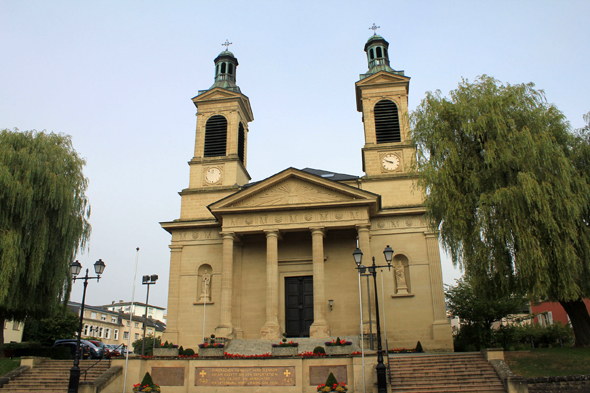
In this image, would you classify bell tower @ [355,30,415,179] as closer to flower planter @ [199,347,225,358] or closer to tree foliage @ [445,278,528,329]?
tree foliage @ [445,278,528,329]

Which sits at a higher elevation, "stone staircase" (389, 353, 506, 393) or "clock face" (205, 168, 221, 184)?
"clock face" (205, 168, 221, 184)

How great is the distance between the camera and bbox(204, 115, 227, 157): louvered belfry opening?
3278 cm

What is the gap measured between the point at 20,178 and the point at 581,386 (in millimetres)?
25407

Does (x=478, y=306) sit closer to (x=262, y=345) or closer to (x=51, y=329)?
(x=262, y=345)

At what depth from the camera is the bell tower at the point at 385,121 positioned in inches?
1185

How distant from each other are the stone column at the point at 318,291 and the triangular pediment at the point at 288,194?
75.6 inches

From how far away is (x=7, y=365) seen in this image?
21.0 metres

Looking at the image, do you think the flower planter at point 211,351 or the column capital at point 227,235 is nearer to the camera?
the flower planter at point 211,351

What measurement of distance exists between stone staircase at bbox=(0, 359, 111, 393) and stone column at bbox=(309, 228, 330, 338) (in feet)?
32.8

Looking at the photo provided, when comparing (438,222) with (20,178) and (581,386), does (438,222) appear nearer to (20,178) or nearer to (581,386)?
(581,386)

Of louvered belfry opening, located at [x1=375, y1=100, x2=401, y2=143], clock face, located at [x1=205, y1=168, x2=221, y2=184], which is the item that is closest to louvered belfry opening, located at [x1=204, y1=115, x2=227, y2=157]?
clock face, located at [x1=205, y1=168, x2=221, y2=184]

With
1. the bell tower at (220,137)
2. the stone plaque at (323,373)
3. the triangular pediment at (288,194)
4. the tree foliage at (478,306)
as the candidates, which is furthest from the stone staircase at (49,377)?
the tree foliage at (478,306)

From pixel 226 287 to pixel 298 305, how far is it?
4.59 metres

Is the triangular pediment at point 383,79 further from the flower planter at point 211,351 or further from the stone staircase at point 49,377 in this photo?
the stone staircase at point 49,377
